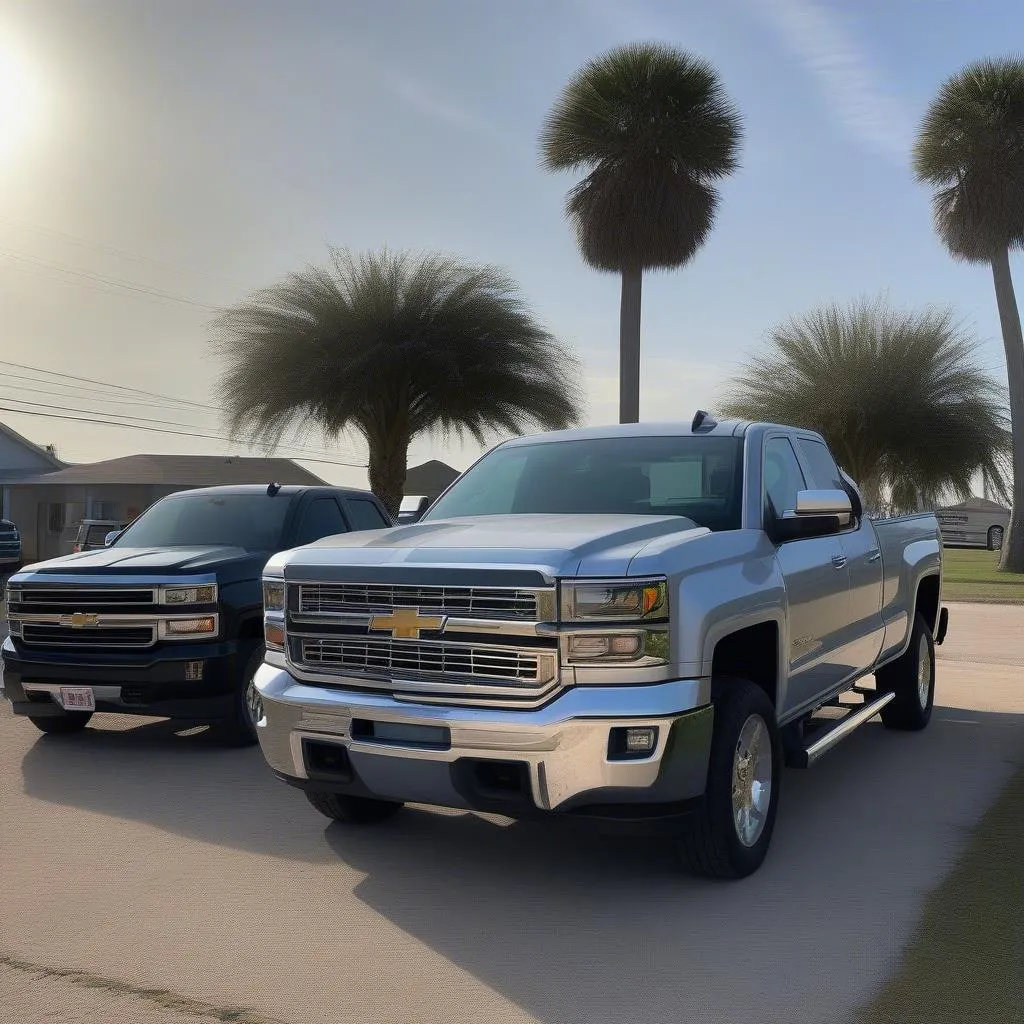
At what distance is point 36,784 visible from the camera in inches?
280

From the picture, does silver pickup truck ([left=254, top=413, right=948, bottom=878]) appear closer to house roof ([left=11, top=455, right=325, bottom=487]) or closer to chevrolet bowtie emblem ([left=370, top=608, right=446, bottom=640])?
chevrolet bowtie emblem ([left=370, top=608, right=446, bottom=640])

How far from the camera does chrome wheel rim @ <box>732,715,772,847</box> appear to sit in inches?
205

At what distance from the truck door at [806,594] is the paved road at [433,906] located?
0.74 meters

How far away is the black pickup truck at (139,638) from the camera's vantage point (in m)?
7.75

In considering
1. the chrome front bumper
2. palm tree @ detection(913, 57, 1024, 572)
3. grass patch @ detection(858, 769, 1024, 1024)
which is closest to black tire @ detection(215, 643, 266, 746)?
the chrome front bumper

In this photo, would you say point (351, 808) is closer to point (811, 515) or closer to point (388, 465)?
point (811, 515)

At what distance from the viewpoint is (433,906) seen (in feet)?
16.2

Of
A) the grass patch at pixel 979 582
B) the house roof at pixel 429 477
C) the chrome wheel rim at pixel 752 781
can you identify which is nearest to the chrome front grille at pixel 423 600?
the chrome wheel rim at pixel 752 781

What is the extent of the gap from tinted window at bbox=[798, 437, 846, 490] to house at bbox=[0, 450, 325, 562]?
34.0 meters

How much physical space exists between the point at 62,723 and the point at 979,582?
2602 centimetres

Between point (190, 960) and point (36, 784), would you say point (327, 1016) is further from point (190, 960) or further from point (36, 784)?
point (36, 784)

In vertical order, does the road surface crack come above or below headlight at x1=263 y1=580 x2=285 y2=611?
below

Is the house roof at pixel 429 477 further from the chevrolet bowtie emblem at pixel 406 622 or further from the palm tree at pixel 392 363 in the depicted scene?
the chevrolet bowtie emblem at pixel 406 622

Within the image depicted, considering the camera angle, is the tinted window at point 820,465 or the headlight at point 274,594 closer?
the headlight at point 274,594
